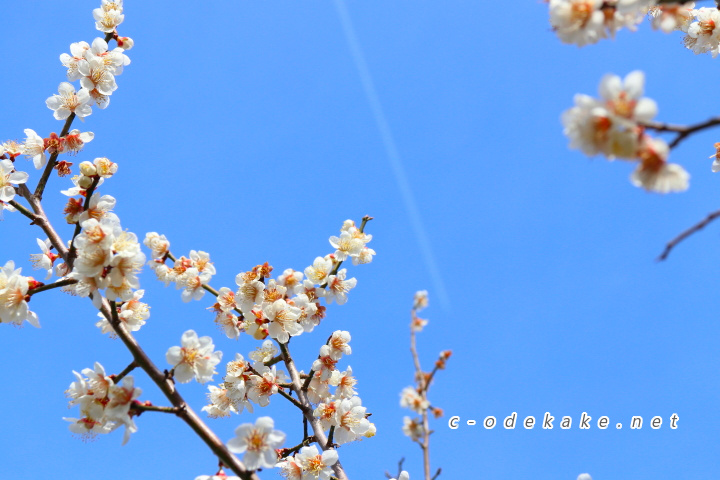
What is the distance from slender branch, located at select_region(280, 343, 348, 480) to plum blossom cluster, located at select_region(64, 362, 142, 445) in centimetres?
114

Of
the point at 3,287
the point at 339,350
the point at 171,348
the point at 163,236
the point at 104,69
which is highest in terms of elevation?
the point at 104,69

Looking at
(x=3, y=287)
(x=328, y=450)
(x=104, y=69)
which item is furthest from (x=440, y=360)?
(x=104, y=69)

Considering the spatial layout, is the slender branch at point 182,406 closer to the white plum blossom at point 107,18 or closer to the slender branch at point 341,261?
the slender branch at point 341,261

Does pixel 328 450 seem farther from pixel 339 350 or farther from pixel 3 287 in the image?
pixel 3 287

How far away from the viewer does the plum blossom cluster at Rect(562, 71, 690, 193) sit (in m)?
1.38

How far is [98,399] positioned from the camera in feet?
7.15

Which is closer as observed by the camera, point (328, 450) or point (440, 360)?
point (440, 360)

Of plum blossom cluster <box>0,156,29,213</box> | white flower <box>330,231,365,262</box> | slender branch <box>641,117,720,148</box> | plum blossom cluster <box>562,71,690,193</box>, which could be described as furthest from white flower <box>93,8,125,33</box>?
slender branch <box>641,117,720,148</box>

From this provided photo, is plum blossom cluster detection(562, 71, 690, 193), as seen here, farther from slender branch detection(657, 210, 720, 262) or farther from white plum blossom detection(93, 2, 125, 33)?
white plum blossom detection(93, 2, 125, 33)

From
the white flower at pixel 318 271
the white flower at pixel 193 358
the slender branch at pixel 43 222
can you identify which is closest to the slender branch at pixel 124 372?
the white flower at pixel 193 358

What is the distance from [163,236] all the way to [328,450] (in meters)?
1.78

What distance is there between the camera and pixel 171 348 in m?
2.23

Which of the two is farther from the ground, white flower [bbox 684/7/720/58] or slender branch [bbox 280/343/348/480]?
white flower [bbox 684/7/720/58]

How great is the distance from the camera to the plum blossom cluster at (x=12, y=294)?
2291mm
